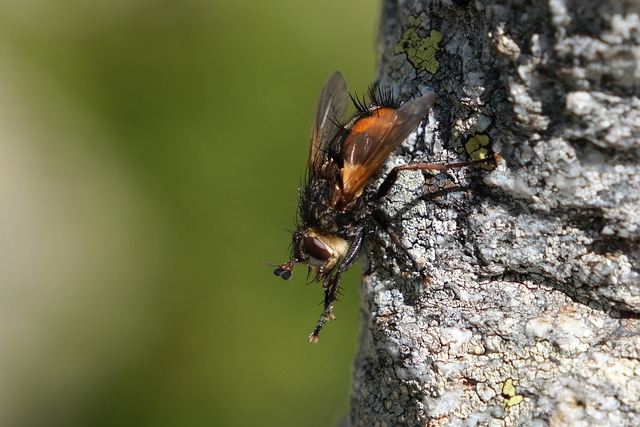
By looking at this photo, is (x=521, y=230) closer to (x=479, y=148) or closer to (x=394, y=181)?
(x=479, y=148)

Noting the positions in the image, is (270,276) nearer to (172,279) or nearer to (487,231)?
(172,279)

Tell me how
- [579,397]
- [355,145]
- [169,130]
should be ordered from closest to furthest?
[579,397], [355,145], [169,130]

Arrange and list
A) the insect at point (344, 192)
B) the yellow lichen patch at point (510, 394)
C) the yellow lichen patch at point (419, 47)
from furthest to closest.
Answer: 1. the insect at point (344, 192)
2. the yellow lichen patch at point (419, 47)
3. the yellow lichen patch at point (510, 394)

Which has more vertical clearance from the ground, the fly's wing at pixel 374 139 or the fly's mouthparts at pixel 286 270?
the fly's wing at pixel 374 139

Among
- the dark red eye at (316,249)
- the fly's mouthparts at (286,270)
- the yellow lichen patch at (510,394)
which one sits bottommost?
the yellow lichen patch at (510,394)

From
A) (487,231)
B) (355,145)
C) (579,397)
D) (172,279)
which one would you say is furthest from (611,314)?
(172,279)

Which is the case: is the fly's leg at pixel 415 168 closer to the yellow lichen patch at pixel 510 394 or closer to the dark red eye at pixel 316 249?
the dark red eye at pixel 316 249

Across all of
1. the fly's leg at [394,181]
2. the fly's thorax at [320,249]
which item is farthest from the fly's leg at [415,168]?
the fly's thorax at [320,249]

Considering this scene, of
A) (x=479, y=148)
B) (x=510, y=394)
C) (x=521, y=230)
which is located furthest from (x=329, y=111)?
(x=510, y=394)

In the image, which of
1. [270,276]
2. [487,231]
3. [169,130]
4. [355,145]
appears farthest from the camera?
[169,130]
